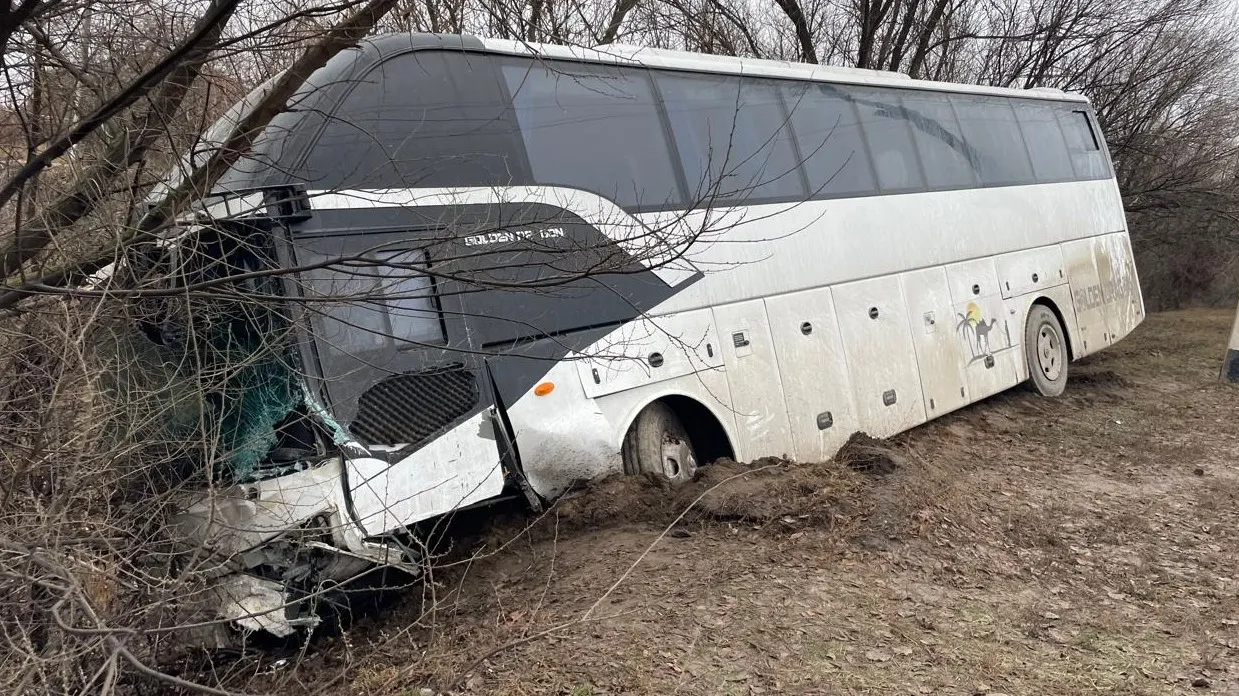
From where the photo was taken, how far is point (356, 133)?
5426 millimetres

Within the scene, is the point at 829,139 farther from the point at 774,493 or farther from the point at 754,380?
the point at 774,493

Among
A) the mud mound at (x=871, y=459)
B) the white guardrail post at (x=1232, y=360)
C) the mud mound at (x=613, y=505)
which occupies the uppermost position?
the mud mound at (x=613, y=505)

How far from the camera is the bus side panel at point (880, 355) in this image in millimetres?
8570

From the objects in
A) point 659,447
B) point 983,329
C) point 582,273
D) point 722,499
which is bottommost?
point 722,499

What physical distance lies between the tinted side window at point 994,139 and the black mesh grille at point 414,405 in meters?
7.26

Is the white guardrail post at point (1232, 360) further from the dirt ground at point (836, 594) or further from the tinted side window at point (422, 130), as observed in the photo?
the tinted side window at point (422, 130)

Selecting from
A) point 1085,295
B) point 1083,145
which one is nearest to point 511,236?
point 1085,295

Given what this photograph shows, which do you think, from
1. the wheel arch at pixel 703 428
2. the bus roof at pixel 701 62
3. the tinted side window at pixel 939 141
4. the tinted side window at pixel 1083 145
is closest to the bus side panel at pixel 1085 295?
the tinted side window at pixel 1083 145

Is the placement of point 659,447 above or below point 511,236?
below

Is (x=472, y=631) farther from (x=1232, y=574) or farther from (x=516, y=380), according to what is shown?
(x=1232, y=574)

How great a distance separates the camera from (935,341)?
9602 millimetres

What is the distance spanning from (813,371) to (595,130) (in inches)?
114

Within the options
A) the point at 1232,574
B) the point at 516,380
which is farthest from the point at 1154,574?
the point at 516,380

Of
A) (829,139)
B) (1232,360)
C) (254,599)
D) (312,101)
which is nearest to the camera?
(254,599)
